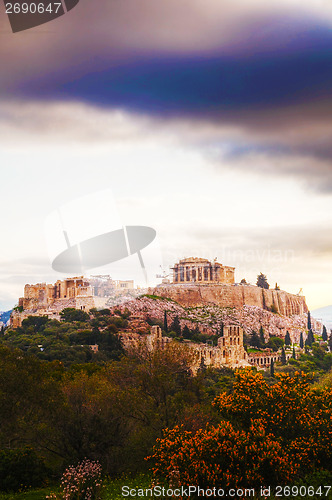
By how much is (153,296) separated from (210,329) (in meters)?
12.1

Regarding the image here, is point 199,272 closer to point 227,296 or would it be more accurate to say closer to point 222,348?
point 227,296

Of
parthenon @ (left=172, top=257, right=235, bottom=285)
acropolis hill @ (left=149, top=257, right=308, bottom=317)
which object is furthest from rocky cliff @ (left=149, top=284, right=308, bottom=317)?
parthenon @ (left=172, top=257, right=235, bottom=285)

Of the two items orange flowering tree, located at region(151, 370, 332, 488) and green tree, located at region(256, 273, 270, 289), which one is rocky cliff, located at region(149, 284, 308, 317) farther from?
orange flowering tree, located at region(151, 370, 332, 488)

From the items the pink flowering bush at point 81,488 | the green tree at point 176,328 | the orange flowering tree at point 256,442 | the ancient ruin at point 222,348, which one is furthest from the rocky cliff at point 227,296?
the pink flowering bush at point 81,488

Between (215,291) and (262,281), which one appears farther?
(262,281)

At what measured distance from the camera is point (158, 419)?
62.5 ft

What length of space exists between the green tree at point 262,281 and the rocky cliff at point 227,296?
2836mm

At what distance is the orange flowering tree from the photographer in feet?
39.7

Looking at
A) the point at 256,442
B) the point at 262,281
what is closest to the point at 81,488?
the point at 256,442

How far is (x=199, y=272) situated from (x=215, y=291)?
727 cm

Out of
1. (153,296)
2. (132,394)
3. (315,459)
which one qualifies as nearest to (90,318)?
(153,296)

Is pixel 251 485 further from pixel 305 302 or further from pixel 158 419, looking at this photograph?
pixel 305 302

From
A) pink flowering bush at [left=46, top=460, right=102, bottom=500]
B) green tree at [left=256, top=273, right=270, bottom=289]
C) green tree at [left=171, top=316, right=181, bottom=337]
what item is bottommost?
pink flowering bush at [left=46, top=460, right=102, bottom=500]

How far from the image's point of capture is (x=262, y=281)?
103562 millimetres
